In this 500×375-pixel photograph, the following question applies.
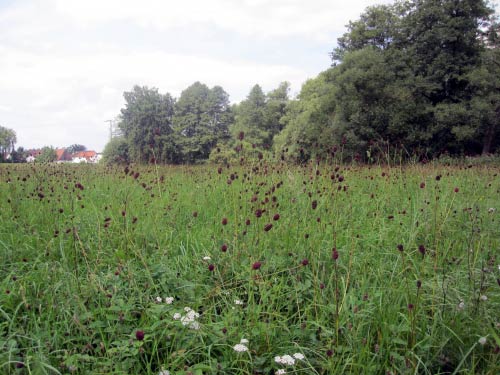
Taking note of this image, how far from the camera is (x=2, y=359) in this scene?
1.51 metres

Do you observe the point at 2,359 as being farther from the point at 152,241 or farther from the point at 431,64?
the point at 431,64

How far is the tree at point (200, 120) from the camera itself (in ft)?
130

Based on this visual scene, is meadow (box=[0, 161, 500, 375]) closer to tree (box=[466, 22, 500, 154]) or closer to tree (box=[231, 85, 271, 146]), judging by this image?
tree (box=[466, 22, 500, 154])

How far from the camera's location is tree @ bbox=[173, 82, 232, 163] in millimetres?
39531

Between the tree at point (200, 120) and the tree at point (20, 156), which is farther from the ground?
the tree at point (200, 120)

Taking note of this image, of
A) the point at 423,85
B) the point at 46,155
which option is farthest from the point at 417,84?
the point at 46,155

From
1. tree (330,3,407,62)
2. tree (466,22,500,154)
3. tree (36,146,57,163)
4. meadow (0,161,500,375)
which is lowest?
meadow (0,161,500,375)

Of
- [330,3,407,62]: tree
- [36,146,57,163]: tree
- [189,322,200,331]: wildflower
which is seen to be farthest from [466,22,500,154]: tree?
[189,322,200,331]: wildflower

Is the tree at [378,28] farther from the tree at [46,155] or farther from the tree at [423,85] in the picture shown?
the tree at [46,155]

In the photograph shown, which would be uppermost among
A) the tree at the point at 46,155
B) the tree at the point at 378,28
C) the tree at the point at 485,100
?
the tree at the point at 378,28

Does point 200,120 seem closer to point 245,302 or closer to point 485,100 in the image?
point 485,100

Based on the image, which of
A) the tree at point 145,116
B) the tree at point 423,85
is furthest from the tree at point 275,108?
the tree at point 423,85

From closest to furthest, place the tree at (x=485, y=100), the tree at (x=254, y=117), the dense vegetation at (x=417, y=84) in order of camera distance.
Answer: the tree at (x=485, y=100) < the dense vegetation at (x=417, y=84) < the tree at (x=254, y=117)

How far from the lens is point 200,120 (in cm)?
4041
